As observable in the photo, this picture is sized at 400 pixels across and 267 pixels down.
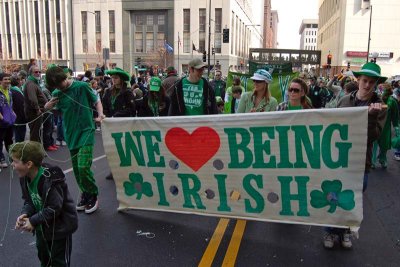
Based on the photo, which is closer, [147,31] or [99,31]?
[147,31]

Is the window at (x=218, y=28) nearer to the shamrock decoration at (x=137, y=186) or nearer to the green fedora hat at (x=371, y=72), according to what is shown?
the shamrock decoration at (x=137, y=186)

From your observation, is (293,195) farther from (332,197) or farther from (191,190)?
(191,190)

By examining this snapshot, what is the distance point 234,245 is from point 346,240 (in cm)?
115

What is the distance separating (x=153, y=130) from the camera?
15.0 ft

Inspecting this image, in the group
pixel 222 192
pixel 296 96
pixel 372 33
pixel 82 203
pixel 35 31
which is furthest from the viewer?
pixel 35 31

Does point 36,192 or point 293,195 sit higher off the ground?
point 36,192

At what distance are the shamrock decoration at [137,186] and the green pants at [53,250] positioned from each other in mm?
1512

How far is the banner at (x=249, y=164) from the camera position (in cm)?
391

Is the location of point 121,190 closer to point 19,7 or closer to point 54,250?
point 54,250

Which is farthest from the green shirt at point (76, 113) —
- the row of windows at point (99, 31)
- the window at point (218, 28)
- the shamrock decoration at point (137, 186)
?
the row of windows at point (99, 31)

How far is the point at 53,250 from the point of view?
3.17 meters

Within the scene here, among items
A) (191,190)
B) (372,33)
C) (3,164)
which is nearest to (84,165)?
(191,190)

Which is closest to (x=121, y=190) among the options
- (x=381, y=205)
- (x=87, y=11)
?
(x=381, y=205)

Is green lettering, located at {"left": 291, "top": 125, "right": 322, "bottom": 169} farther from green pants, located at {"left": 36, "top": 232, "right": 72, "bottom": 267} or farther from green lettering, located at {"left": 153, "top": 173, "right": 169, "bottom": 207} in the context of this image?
green pants, located at {"left": 36, "top": 232, "right": 72, "bottom": 267}
